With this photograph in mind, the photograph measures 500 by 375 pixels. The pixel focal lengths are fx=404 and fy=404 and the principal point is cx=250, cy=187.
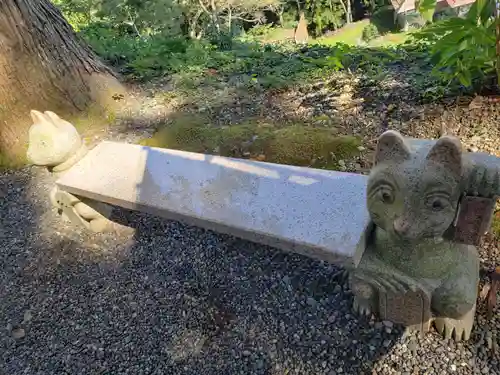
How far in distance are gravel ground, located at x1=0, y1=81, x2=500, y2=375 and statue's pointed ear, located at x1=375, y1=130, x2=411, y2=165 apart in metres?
1.00

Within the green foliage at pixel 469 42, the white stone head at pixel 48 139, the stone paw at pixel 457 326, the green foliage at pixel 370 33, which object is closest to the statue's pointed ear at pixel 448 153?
the stone paw at pixel 457 326

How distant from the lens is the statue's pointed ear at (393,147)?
1.45m

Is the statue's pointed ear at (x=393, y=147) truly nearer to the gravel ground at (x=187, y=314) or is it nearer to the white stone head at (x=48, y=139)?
the gravel ground at (x=187, y=314)

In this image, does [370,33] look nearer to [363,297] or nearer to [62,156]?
[62,156]

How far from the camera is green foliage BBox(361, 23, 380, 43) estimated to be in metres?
18.1

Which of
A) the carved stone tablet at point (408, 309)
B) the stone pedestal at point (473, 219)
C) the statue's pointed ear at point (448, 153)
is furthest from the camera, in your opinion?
the carved stone tablet at point (408, 309)

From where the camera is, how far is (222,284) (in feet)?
8.11

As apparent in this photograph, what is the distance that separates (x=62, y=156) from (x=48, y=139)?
17 cm

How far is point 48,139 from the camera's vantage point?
2619 mm

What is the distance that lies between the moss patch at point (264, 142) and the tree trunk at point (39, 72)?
3.20 ft

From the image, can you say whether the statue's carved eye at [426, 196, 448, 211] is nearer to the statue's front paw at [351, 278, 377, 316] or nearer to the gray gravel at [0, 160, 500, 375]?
the statue's front paw at [351, 278, 377, 316]

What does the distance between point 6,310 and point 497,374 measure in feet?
9.03

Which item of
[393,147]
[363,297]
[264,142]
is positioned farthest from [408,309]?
[264,142]

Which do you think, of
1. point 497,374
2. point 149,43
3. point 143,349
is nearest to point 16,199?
point 143,349
